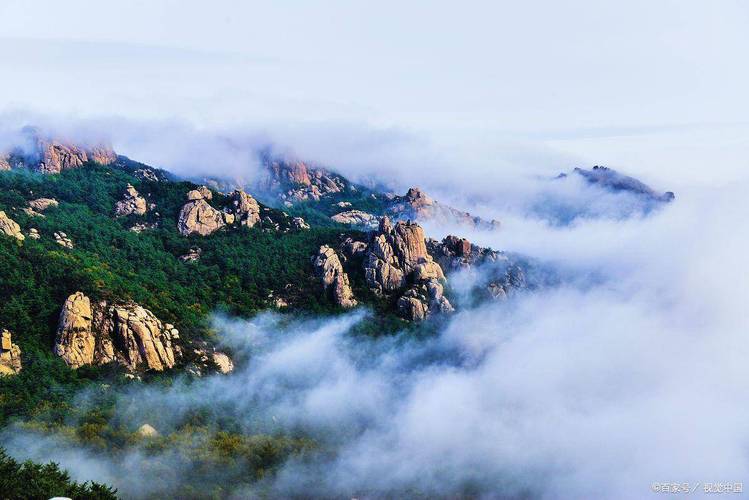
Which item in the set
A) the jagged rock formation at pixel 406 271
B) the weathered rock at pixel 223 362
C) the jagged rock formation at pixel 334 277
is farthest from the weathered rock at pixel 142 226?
the weathered rock at pixel 223 362

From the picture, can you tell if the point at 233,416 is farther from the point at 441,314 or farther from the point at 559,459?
the point at 559,459

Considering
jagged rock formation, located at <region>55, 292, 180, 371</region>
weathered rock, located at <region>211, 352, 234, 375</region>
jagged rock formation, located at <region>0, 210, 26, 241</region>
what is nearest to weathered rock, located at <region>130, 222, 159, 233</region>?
jagged rock formation, located at <region>0, 210, 26, 241</region>

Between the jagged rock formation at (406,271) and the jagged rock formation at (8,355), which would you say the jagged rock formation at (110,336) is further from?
the jagged rock formation at (406,271)

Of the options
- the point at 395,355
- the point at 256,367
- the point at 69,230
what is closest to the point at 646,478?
the point at 395,355

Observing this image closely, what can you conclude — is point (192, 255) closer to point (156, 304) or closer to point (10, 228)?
point (156, 304)

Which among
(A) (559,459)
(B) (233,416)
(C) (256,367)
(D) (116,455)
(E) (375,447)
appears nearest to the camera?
(D) (116,455)

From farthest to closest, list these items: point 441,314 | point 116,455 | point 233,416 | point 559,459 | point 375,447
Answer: point 441,314, point 559,459, point 375,447, point 233,416, point 116,455
